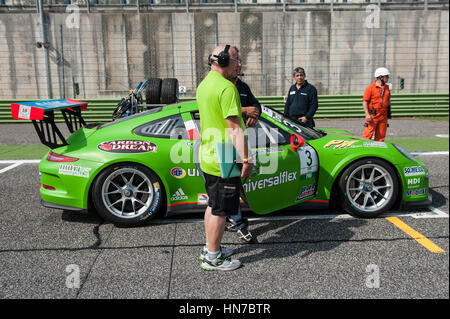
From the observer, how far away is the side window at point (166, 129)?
14.2 ft

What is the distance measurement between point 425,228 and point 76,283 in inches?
131

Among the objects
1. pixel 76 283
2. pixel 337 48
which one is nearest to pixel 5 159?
pixel 76 283

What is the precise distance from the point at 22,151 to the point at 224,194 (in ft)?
24.2

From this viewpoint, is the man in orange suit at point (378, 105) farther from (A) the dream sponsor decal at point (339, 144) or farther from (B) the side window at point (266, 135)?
(B) the side window at point (266, 135)

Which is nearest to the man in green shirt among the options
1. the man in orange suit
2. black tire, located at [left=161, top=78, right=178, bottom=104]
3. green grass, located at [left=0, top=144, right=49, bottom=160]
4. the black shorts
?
the black shorts

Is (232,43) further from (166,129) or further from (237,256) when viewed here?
(237,256)

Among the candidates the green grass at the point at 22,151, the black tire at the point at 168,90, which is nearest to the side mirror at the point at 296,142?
the black tire at the point at 168,90

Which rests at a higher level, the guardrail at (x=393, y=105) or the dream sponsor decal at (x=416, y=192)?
the guardrail at (x=393, y=105)

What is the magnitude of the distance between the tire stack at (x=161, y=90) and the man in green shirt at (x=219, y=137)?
12.3ft

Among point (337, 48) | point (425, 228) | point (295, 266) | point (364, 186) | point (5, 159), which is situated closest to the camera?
point (295, 266)

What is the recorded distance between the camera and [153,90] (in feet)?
22.3

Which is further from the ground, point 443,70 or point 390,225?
point 443,70
